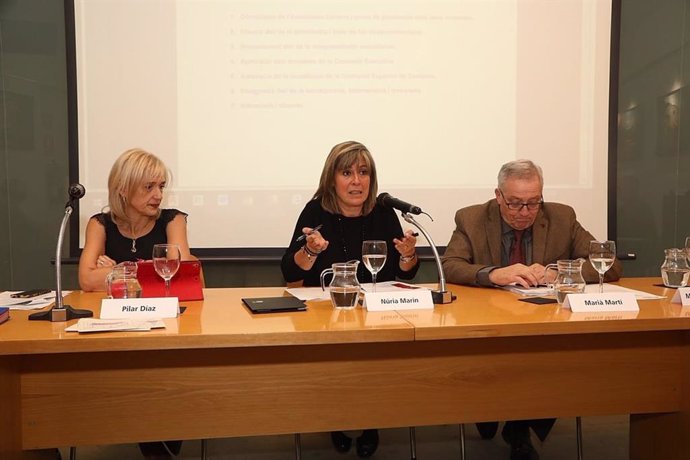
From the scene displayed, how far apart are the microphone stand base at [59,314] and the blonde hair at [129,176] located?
87 cm

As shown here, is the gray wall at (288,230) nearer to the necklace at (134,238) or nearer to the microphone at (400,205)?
the necklace at (134,238)

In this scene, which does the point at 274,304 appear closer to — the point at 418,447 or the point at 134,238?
the point at 134,238

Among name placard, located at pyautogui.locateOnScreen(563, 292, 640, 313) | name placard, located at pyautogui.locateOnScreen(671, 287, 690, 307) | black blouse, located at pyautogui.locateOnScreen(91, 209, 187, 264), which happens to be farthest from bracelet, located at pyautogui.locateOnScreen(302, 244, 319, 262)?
name placard, located at pyautogui.locateOnScreen(671, 287, 690, 307)

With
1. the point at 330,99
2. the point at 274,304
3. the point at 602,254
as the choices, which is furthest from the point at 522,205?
the point at 330,99

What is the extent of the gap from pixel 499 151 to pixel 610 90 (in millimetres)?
737

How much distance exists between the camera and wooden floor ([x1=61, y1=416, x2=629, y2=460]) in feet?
8.53

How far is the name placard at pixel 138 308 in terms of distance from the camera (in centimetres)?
161

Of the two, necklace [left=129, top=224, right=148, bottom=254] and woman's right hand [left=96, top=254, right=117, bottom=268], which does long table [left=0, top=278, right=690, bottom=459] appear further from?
necklace [left=129, top=224, right=148, bottom=254]

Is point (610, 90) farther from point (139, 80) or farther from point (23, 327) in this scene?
point (23, 327)

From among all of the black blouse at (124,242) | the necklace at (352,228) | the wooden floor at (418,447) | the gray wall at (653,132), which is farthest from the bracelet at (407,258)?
the gray wall at (653,132)

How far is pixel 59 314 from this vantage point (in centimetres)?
160

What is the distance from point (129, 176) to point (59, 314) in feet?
3.14

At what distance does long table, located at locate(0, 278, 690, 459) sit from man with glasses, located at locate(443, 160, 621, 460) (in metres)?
0.61

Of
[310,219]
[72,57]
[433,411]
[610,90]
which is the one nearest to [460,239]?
[310,219]
